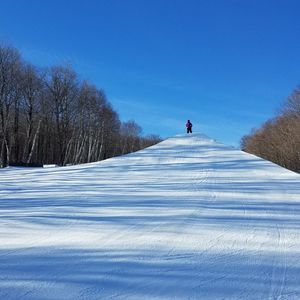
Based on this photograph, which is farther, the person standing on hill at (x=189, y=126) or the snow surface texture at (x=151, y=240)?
the person standing on hill at (x=189, y=126)

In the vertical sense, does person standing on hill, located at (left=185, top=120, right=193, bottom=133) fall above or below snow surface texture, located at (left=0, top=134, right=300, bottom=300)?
above

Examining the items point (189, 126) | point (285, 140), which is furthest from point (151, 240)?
point (285, 140)

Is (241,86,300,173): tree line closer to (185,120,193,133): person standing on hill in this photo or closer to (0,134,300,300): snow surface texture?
(185,120,193,133): person standing on hill

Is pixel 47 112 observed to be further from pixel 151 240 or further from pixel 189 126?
pixel 151 240

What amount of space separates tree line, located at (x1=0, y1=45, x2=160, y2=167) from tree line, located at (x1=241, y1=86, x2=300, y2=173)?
24560 millimetres

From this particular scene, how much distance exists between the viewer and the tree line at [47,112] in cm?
4616

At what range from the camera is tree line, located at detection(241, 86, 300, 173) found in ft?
152

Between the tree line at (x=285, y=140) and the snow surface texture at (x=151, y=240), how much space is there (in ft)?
115

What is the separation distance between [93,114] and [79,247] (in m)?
51.9

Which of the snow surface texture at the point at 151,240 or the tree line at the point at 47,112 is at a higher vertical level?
the tree line at the point at 47,112

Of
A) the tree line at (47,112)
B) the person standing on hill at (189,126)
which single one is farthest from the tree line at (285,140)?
the tree line at (47,112)

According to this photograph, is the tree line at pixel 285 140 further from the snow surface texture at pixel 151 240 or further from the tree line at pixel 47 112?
the snow surface texture at pixel 151 240

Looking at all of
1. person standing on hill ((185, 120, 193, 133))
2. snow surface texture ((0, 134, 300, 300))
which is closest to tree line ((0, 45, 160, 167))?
person standing on hill ((185, 120, 193, 133))

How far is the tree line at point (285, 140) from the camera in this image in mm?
46312
